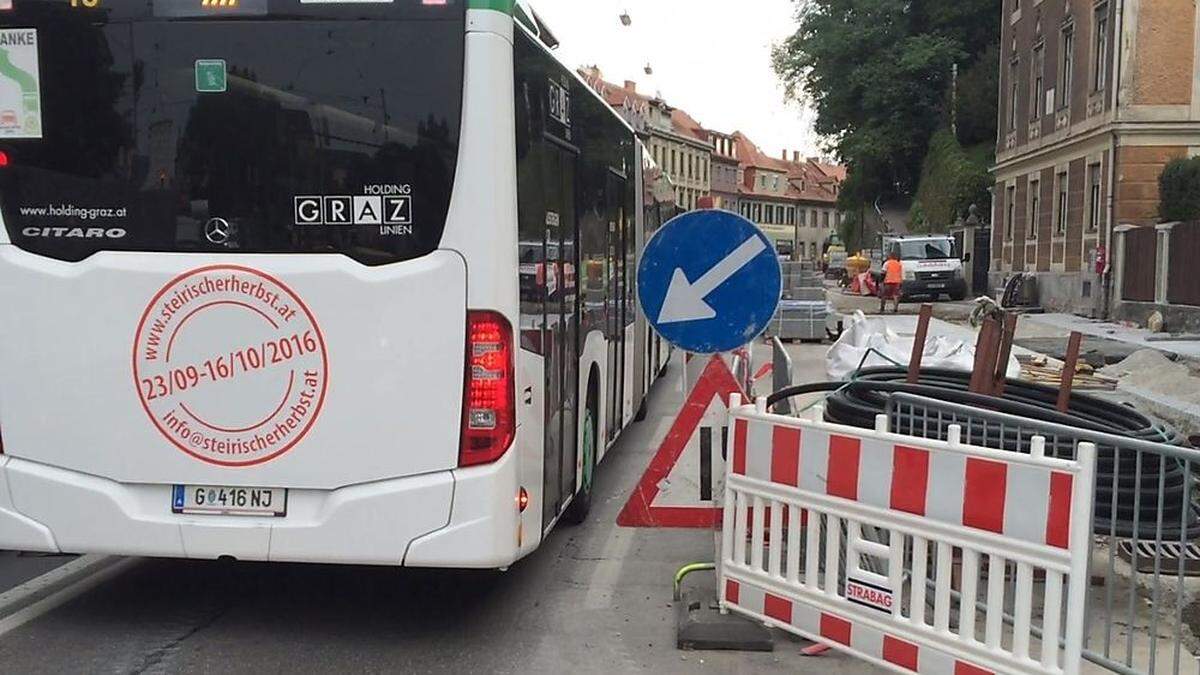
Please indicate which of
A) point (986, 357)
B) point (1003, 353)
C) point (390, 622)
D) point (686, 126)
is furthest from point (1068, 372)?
point (686, 126)

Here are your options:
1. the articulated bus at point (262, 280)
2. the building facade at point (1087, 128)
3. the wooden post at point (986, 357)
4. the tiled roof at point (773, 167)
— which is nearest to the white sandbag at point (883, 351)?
the wooden post at point (986, 357)

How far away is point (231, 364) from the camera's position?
4805 mm

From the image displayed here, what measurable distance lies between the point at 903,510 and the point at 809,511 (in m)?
0.50

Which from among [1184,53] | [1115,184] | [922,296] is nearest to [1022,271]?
[922,296]

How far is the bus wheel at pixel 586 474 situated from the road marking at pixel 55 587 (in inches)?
108

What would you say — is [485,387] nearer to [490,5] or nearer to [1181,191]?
[490,5]

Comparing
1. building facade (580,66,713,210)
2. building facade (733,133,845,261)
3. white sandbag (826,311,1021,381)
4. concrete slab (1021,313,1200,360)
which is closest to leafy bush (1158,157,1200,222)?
concrete slab (1021,313,1200,360)

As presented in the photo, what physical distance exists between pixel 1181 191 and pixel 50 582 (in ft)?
83.9

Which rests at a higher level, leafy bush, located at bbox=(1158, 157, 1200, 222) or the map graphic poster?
leafy bush, located at bbox=(1158, 157, 1200, 222)

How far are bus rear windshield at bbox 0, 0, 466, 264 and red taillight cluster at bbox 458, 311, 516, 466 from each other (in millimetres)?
423

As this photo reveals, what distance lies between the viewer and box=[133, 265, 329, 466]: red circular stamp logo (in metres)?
4.78

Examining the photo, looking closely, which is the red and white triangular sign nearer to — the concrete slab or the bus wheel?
the bus wheel

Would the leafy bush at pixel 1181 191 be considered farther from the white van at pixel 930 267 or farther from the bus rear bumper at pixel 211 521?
the bus rear bumper at pixel 211 521

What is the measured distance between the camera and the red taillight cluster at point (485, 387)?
4746mm
